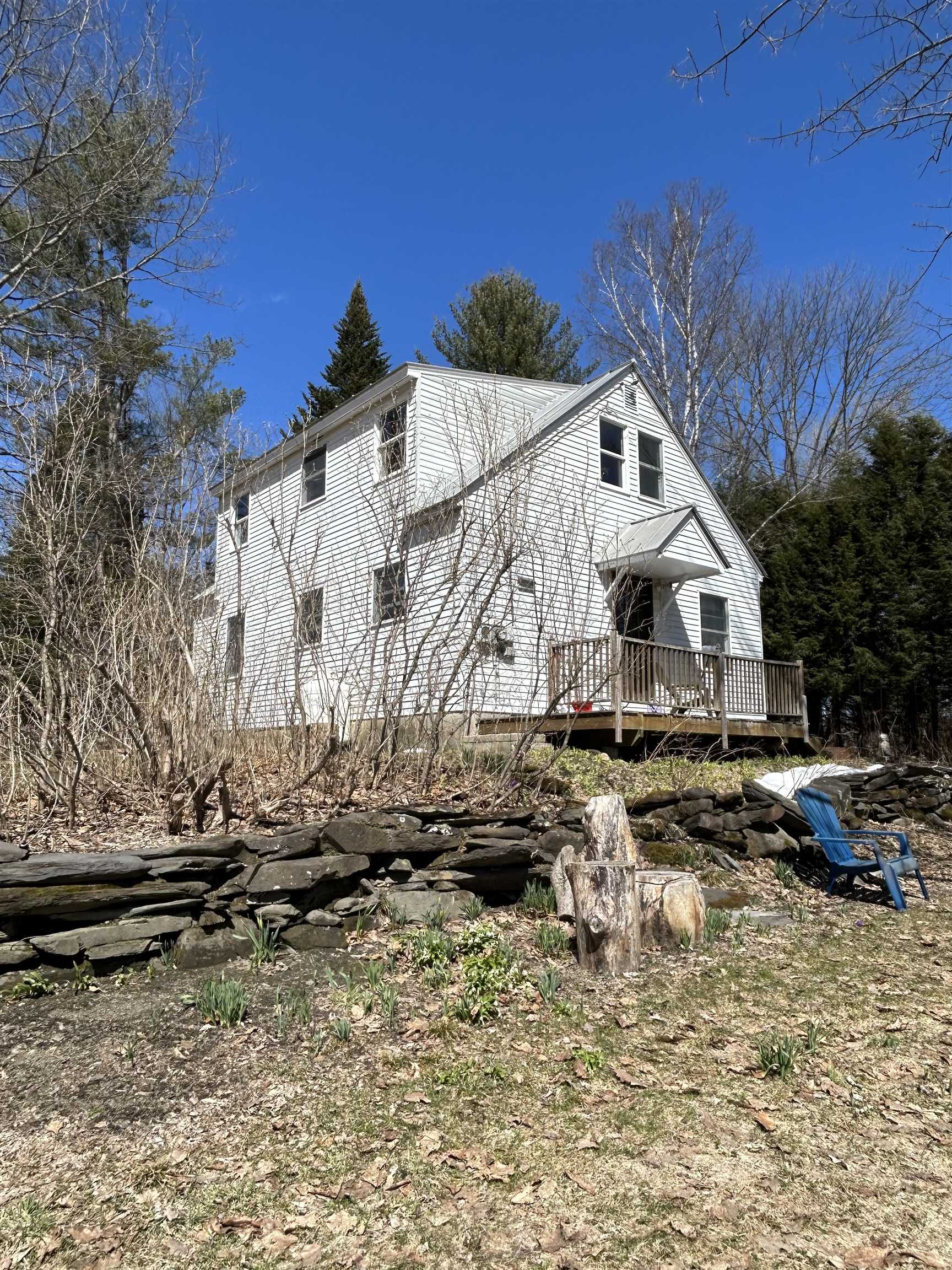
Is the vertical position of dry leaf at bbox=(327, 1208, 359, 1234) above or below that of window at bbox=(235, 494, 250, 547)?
below

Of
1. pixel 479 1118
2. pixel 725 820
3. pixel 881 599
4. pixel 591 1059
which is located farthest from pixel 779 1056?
pixel 881 599

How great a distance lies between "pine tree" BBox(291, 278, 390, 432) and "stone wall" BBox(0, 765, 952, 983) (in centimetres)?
2410

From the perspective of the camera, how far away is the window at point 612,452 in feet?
51.3

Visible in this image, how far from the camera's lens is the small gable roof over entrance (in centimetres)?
1416

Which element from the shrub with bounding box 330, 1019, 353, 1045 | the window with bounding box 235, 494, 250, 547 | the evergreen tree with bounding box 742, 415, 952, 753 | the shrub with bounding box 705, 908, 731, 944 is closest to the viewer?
the shrub with bounding box 330, 1019, 353, 1045

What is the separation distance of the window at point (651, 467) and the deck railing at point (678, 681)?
163 inches

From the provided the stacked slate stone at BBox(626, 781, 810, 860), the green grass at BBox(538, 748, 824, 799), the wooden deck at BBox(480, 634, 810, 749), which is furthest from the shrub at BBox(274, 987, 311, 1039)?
the wooden deck at BBox(480, 634, 810, 749)

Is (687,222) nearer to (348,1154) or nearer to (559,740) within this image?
(559,740)

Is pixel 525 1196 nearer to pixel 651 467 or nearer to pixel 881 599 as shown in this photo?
pixel 651 467

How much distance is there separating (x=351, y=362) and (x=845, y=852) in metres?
26.0

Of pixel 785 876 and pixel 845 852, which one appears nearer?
pixel 845 852

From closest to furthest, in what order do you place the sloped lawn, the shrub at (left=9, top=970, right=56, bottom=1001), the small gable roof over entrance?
Answer: the sloped lawn < the shrub at (left=9, top=970, right=56, bottom=1001) < the small gable roof over entrance

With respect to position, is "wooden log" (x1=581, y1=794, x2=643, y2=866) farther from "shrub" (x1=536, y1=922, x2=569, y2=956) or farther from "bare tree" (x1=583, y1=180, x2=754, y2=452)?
"bare tree" (x1=583, y1=180, x2=754, y2=452)

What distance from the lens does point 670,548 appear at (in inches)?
591
